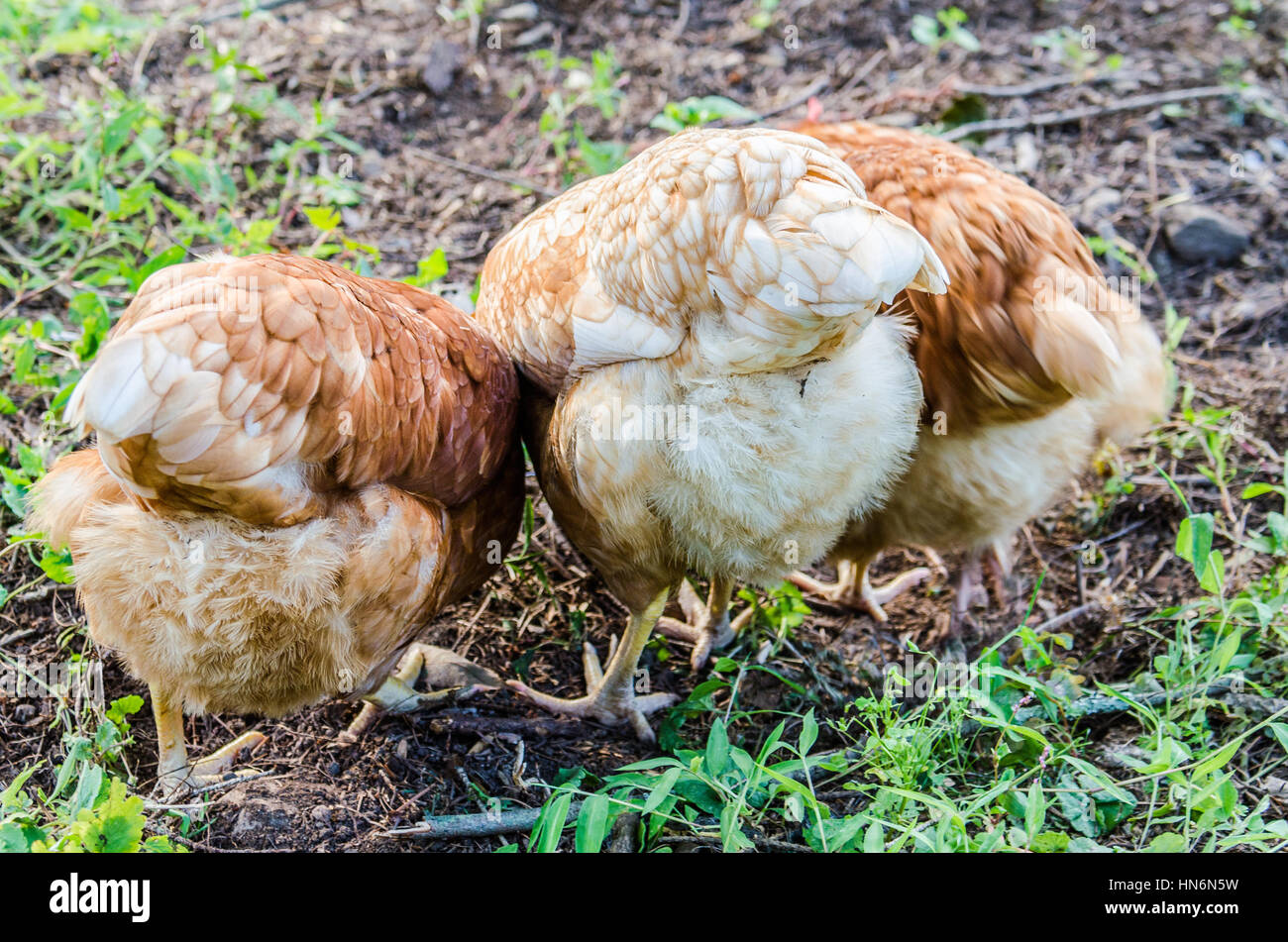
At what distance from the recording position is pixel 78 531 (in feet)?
6.69

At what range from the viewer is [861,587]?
3.30m

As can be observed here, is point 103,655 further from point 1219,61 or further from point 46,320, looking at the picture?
point 1219,61

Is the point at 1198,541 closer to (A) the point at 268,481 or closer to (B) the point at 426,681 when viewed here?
(B) the point at 426,681

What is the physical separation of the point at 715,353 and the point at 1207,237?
125 inches

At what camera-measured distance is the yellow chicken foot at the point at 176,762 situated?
239 centimetres

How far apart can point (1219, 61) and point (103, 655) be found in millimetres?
5834

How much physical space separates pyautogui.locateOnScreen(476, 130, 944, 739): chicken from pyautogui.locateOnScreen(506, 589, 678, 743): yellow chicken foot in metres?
0.18

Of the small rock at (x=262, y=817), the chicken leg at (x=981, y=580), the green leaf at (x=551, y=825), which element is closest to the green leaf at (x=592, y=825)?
the green leaf at (x=551, y=825)

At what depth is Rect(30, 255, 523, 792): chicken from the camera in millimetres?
1790

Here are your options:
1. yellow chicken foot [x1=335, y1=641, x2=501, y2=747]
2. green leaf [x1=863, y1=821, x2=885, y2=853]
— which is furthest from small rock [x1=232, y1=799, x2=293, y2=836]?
green leaf [x1=863, y1=821, x2=885, y2=853]

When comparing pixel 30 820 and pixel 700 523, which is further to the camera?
pixel 700 523

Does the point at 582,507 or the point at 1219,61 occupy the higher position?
the point at 1219,61
